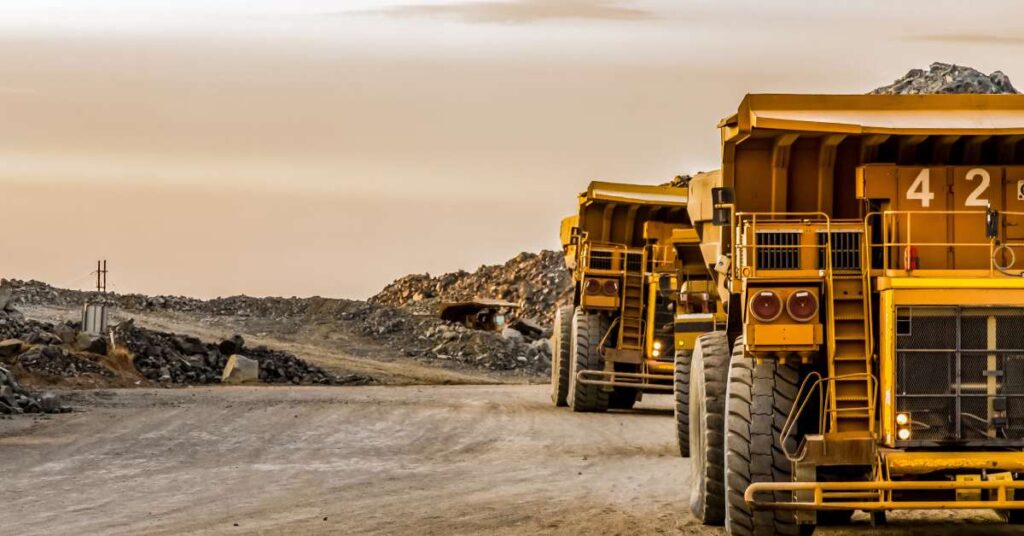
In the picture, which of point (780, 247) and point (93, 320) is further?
point (93, 320)

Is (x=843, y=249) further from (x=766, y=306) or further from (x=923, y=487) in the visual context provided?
(x=923, y=487)

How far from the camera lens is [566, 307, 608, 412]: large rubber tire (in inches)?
1168

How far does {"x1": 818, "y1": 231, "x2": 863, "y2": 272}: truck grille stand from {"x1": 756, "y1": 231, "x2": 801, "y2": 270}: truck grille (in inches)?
6.3

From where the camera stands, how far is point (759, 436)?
1187 centimetres

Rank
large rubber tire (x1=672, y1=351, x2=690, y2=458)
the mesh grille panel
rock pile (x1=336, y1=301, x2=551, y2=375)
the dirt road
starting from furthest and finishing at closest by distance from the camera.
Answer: rock pile (x1=336, y1=301, x2=551, y2=375)
the mesh grille panel
large rubber tire (x1=672, y1=351, x2=690, y2=458)
the dirt road

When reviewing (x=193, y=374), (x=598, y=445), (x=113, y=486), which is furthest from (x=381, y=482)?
(x=193, y=374)

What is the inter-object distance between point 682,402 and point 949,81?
128ft

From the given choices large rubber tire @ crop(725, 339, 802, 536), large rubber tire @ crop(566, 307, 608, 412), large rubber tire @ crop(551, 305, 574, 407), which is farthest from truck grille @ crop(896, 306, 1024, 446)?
large rubber tire @ crop(551, 305, 574, 407)

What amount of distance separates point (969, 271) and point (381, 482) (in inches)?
314

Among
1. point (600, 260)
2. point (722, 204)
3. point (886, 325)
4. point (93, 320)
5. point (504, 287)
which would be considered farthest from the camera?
point (504, 287)

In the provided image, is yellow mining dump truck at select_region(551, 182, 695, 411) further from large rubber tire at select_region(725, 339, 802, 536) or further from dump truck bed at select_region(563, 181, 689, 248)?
large rubber tire at select_region(725, 339, 802, 536)

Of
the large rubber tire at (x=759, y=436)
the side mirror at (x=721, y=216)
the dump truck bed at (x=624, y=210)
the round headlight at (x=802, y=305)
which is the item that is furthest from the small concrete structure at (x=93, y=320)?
the round headlight at (x=802, y=305)

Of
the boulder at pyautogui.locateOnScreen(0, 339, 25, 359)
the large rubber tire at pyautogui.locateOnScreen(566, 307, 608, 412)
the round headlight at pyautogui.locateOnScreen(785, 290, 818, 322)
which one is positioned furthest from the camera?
the boulder at pyautogui.locateOnScreen(0, 339, 25, 359)

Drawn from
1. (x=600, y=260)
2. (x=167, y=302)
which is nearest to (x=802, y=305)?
(x=600, y=260)
